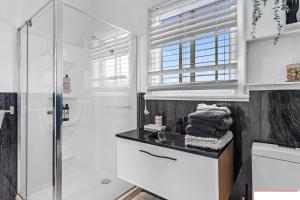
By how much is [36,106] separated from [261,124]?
1.84 meters

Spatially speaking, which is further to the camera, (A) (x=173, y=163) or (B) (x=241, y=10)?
(B) (x=241, y=10)

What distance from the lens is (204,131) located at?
1.07 meters

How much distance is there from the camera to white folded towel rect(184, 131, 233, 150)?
1029 millimetres

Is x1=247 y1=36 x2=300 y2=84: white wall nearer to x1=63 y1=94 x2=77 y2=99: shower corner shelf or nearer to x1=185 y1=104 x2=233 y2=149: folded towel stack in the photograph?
x1=185 y1=104 x2=233 y2=149: folded towel stack

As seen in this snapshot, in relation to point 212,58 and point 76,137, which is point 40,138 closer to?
point 76,137

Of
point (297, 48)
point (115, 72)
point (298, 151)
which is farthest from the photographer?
point (115, 72)

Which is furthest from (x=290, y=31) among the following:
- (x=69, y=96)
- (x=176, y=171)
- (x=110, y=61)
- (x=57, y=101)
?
(x=69, y=96)

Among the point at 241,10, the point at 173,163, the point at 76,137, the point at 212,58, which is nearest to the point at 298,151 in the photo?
the point at 173,163

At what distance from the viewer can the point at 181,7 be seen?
1650 mm

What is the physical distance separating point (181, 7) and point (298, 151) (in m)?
1.42

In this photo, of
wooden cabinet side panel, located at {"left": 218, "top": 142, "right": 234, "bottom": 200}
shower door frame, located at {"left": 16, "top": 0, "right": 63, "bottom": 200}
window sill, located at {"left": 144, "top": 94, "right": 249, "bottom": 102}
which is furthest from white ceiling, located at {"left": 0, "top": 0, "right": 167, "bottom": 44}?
wooden cabinet side panel, located at {"left": 218, "top": 142, "right": 234, "bottom": 200}

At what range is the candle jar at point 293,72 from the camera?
3.42ft

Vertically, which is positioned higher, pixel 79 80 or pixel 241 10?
pixel 241 10

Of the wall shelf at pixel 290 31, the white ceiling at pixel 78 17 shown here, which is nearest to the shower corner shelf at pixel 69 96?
the white ceiling at pixel 78 17
